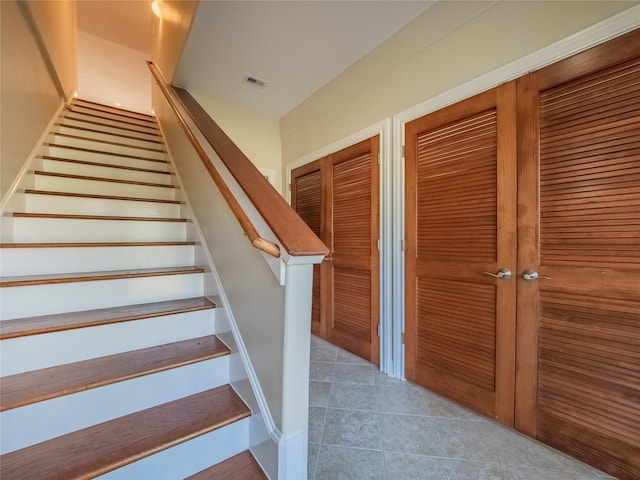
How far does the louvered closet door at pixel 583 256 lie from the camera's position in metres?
1.15

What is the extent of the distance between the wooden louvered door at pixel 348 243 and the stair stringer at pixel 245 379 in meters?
1.23

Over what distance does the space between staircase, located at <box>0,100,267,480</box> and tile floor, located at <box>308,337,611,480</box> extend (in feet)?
1.54

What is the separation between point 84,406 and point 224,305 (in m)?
0.63

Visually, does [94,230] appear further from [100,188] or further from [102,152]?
[102,152]

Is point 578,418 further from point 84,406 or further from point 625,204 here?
point 84,406

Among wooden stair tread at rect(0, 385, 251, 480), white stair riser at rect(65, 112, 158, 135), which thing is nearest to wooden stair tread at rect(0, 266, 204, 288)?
wooden stair tread at rect(0, 385, 251, 480)

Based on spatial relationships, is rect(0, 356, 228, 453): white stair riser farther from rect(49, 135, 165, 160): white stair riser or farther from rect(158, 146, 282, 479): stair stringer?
rect(49, 135, 165, 160): white stair riser

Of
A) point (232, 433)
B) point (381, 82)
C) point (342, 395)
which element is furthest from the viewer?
point (381, 82)

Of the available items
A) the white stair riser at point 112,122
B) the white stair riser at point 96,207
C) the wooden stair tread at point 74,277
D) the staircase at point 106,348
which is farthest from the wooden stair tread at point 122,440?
the white stair riser at point 112,122

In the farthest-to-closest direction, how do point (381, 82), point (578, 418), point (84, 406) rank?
point (381, 82), point (578, 418), point (84, 406)

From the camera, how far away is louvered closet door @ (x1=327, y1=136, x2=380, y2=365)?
223 centimetres

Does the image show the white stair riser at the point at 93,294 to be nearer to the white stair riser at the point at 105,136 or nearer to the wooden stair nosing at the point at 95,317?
the wooden stair nosing at the point at 95,317

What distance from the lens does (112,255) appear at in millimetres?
1632

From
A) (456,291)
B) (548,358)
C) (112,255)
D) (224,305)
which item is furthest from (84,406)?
(548,358)
